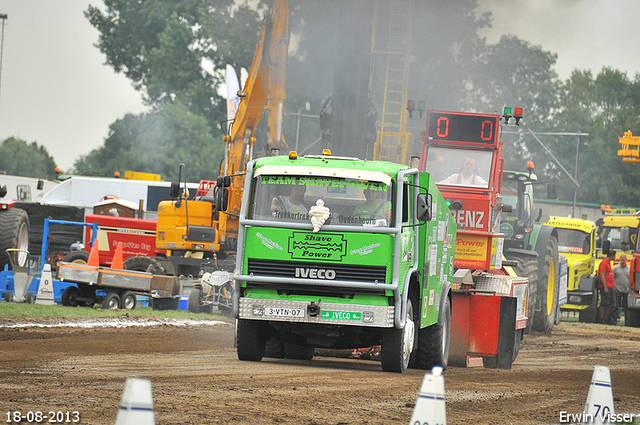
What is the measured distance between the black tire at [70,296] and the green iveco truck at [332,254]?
902 centimetres

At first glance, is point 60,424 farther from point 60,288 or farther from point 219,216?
point 219,216

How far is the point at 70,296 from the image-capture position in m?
19.2

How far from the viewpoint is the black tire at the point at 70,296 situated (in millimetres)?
19094

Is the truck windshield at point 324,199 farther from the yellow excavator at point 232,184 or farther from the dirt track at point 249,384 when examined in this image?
the yellow excavator at point 232,184

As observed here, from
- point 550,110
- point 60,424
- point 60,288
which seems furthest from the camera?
point 550,110

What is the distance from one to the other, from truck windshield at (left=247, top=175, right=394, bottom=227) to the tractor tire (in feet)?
26.3

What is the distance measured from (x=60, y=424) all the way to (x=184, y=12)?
56245 mm

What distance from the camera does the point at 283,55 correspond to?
66.1ft

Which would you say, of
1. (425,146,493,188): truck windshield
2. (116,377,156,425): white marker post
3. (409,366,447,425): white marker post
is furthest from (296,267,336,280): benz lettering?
(116,377,156,425): white marker post

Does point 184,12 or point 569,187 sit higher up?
point 184,12

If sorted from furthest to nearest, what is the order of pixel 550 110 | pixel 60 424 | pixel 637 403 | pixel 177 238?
pixel 550 110 → pixel 177 238 → pixel 637 403 → pixel 60 424

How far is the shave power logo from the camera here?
33.5 feet

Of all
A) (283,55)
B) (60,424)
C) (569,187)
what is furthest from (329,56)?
(569,187)

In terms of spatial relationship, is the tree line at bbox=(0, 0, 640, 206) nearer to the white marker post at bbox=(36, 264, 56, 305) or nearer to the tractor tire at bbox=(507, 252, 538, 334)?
the tractor tire at bbox=(507, 252, 538, 334)
